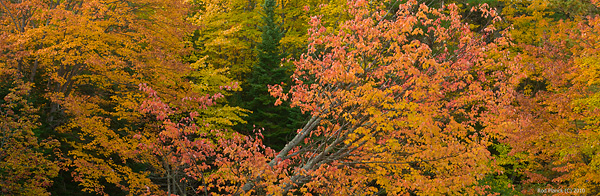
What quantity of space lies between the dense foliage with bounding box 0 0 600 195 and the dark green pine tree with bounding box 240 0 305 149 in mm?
113

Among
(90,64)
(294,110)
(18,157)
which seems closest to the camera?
(18,157)

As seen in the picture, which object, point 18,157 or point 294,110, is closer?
point 18,157

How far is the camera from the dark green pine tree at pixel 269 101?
23.2m

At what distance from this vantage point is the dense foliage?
32.9 ft

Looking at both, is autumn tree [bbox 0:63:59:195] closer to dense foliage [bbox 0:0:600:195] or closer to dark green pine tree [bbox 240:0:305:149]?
dense foliage [bbox 0:0:600:195]

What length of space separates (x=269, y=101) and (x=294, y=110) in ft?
4.58

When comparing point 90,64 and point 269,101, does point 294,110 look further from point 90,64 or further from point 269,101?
point 90,64

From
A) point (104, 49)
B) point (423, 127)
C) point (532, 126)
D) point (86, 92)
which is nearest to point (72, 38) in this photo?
point (104, 49)

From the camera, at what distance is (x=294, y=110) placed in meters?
23.0

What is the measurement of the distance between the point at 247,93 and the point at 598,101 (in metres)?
16.3

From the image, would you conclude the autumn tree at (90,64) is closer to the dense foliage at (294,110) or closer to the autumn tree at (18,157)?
the dense foliage at (294,110)

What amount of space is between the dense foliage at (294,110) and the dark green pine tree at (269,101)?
0.11 metres

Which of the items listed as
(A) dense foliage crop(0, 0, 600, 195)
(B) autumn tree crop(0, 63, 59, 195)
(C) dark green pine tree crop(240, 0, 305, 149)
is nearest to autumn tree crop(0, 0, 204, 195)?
(A) dense foliage crop(0, 0, 600, 195)

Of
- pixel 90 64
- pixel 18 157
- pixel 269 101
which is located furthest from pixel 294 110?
pixel 18 157
